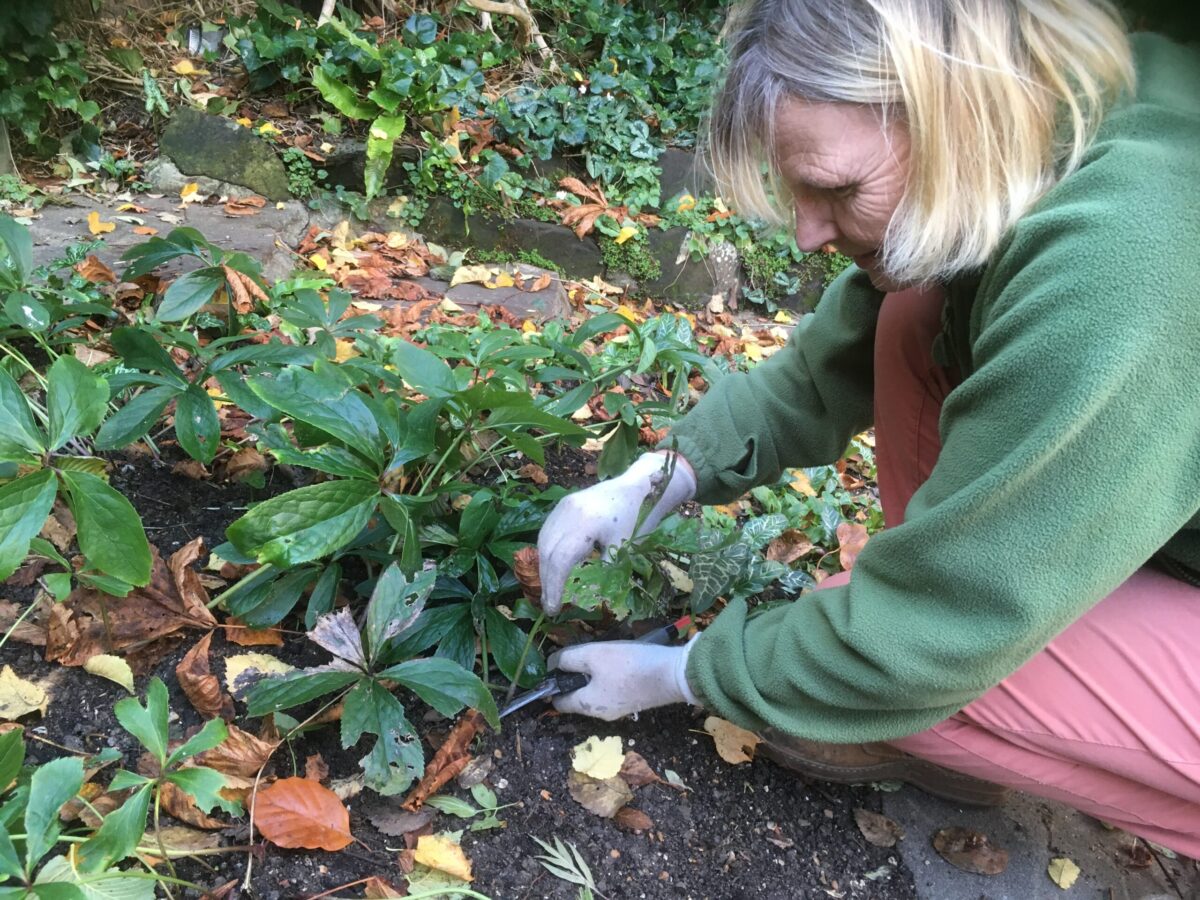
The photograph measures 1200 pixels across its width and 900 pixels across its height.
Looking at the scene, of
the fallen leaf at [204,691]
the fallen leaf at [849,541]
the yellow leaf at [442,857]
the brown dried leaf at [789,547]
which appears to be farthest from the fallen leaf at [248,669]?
the fallen leaf at [849,541]

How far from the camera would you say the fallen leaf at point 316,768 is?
4.04 feet

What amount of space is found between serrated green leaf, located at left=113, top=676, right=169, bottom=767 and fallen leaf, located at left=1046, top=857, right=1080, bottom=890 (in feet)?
4.90

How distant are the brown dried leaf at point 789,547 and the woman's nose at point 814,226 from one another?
1.02m

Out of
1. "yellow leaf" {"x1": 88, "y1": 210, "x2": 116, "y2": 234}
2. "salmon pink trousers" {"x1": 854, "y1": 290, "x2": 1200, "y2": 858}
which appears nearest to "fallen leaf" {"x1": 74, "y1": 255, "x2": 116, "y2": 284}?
"yellow leaf" {"x1": 88, "y1": 210, "x2": 116, "y2": 234}

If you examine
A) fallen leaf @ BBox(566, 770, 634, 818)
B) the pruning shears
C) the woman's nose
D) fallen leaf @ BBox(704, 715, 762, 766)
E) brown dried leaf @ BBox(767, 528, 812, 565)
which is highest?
the woman's nose

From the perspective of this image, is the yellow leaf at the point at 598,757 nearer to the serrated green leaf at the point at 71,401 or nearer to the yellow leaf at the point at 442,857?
the yellow leaf at the point at 442,857

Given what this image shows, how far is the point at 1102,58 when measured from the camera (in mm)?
949

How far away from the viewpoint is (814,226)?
1155 millimetres

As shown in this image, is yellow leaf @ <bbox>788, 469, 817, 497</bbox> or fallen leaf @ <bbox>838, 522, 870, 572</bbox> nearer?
fallen leaf @ <bbox>838, 522, 870, 572</bbox>

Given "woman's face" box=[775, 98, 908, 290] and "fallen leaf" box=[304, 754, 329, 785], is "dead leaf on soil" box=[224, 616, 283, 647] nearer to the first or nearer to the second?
"fallen leaf" box=[304, 754, 329, 785]

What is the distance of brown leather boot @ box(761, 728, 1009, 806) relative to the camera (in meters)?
1.47

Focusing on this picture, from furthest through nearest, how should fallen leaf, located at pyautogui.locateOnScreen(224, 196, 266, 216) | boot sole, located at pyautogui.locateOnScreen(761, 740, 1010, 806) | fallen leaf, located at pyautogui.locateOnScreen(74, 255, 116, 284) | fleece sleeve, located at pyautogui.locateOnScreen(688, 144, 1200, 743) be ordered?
fallen leaf, located at pyautogui.locateOnScreen(224, 196, 266, 216), fallen leaf, located at pyautogui.locateOnScreen(74, 255, 116, 284), boot sole, located at pyautogui.locateOnScreen(761, 740, 1010, 806), fleece sleeve, located at pyautogui.locateOnScreen(688, 144, 1200, 743)

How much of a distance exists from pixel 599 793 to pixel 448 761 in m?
0.26

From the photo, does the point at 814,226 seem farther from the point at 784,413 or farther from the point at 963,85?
the point at 784,413
